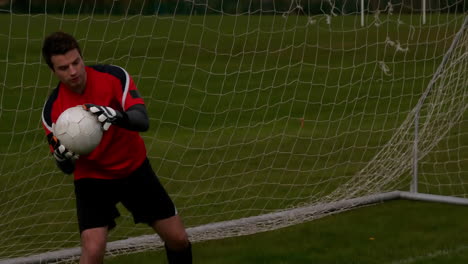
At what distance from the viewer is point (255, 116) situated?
10.6 metres

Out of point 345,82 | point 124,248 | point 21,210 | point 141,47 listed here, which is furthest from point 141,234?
point 345,82

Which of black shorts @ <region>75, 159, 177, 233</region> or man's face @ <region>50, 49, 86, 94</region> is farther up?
man's face @ <region>50, 49, 86, 94</region>

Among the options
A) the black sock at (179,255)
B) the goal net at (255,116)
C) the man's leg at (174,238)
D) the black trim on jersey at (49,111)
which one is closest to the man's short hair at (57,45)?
the black trim on jersey at (49,111)

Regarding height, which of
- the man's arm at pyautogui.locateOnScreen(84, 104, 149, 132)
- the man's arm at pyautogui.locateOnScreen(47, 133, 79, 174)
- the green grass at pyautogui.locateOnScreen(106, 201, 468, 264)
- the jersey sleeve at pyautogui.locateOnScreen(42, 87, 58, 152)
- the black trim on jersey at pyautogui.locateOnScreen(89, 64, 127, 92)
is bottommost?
the green grass at pyautogui.locateOnScreen(106, 201, 468, 264)

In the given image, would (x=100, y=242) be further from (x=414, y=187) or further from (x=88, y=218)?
(x=414, y=187)

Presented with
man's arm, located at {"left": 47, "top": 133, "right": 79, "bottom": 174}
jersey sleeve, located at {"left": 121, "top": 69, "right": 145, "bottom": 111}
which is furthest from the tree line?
man's arm, located at {"left": 47, "top": 133, "right": 79, "bottom": 174}

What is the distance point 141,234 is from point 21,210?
3.40 ft

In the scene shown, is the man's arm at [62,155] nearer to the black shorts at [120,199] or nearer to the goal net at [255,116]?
the black shorts at [120,199]

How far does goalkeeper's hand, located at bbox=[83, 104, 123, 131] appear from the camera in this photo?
4.45 metres

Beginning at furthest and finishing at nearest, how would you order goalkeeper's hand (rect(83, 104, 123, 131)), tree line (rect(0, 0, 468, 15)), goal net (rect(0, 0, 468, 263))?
goal net (rect(0, 0, 468, 263)) → tree line (rect(0, 0, 468, 15)) → goalkeeper's hand (rect(83, 104, 123, 131))

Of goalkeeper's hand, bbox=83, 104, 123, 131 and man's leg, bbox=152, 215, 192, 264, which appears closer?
goalkeeper's hand, bbox=83, 104, 123, 131

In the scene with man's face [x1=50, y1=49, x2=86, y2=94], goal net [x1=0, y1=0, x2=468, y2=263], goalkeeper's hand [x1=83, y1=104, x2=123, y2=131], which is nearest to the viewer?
goalkeeper's hand [x1=83, y1=104, x2=123, y2=131]

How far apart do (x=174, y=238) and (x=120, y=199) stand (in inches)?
13.4

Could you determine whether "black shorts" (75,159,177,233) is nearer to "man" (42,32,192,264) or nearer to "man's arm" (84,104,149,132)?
"man" (42,32,192,264)
